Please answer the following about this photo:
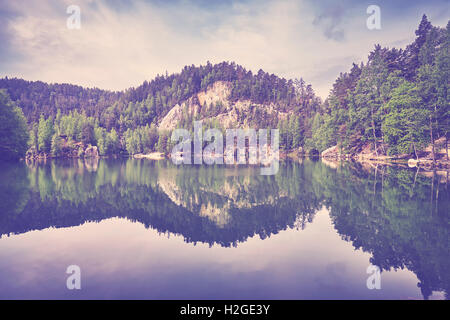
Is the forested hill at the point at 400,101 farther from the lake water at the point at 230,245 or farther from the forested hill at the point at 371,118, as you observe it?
the lake water at the point at 230,245

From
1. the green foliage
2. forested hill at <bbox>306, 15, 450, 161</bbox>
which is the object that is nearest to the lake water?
forested hill at <bbox>306, 15, 450, 161</bbox>

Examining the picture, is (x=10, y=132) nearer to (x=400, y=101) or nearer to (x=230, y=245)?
(x=230, y=245)

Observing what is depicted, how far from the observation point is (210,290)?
7.88 meters

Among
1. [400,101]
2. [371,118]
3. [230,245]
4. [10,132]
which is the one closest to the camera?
[230,245]

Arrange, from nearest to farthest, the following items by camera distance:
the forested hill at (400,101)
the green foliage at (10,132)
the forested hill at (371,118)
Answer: the forested hill at (400,101) < the forested hill at (371,118) < the green foliage at (10,132)

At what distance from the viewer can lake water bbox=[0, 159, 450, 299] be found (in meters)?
7.99

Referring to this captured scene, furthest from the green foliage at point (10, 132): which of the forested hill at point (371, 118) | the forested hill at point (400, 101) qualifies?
the forested hill at point (400, 101)

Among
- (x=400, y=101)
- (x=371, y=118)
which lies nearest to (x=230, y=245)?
(x=400, y=101)

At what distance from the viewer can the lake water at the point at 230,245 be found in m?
7.99

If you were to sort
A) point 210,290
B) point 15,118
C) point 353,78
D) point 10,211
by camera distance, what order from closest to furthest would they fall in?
point 210,290 → point 10,211 → point 15,118 → point 353,78

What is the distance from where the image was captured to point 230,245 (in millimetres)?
12039
